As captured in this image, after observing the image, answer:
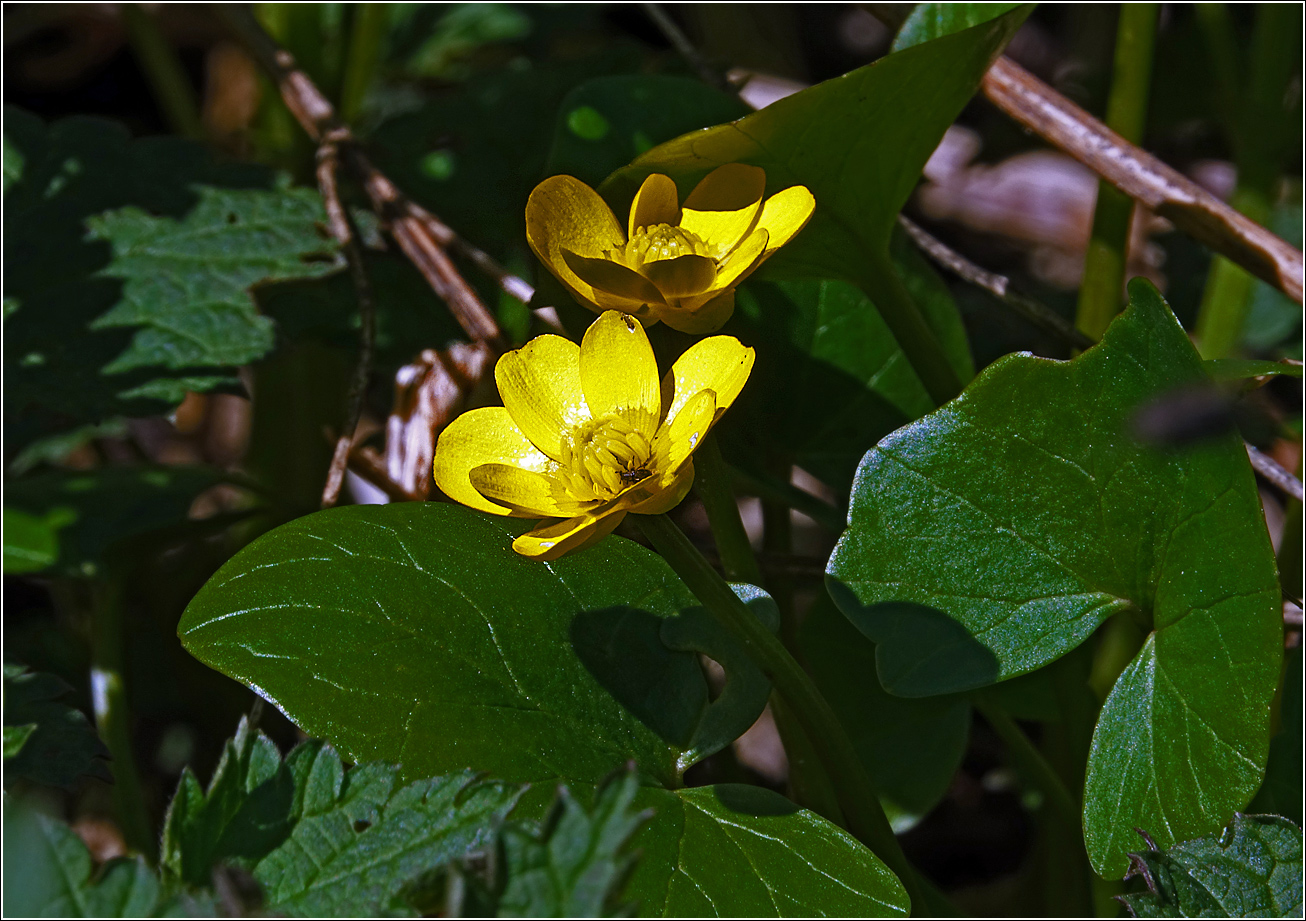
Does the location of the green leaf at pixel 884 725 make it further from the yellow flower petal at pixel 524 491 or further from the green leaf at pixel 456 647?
the yellow flower petal at pixel 524 491

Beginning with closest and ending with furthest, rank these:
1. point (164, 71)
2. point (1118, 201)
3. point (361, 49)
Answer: point (1118, 201) < point (361, 49) < point (164, 71)

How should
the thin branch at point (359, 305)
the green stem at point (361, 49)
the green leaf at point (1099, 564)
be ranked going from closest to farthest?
the green leaf at point (1099, 564) < the thin branch at point (359, 305) < the green stem at point (361, 49)

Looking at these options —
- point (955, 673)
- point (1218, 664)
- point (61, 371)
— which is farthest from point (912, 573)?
point (61, 371)

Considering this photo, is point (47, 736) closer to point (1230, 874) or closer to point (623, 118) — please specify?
point (623, 118)

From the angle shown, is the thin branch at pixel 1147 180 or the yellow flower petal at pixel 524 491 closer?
the yellow flower petal at pixel 524 491

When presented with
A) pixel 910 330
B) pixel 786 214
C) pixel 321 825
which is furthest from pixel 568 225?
pixel 321 825

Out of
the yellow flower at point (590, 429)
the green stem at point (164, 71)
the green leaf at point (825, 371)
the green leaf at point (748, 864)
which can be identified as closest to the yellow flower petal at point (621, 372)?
the yellow flower at point (590, 429)

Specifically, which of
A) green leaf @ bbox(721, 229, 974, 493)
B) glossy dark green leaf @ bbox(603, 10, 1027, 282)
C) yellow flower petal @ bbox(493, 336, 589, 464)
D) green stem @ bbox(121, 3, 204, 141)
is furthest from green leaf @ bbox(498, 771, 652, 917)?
green stem @ bbox(121, 3, 204, 141)

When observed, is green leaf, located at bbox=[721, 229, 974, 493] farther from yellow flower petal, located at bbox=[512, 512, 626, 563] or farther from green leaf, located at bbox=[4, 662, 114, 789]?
green leaf, located at bbox=[4, 662, 114, 789]
